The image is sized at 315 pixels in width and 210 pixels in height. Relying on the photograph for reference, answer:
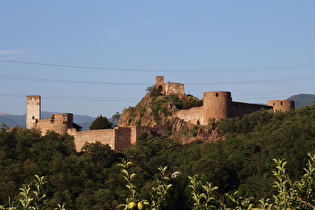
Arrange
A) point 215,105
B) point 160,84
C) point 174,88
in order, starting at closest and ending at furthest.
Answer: point 215,105, point 174,88, point 160,84

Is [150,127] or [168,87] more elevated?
[168,87]

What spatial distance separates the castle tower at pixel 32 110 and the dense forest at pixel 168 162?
2457 millimetres

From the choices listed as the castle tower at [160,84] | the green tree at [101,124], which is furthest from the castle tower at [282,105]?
the green tree at [101,124]

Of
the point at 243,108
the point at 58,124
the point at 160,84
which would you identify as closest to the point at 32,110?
the point at 58,124

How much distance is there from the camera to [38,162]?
69125 millimetres

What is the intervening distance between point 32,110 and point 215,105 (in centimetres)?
1898

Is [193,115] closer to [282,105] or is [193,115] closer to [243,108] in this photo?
[243,108]

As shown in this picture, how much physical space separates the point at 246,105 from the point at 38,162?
19.9m

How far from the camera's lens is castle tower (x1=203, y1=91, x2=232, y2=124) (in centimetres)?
6631

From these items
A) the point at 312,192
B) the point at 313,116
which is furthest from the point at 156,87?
the point at 312,192

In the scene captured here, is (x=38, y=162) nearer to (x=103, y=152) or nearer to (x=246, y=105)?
(x=103, y=152)

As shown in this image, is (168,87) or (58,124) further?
(168,87)

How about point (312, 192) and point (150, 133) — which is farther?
point (150, 133)

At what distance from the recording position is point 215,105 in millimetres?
66375
